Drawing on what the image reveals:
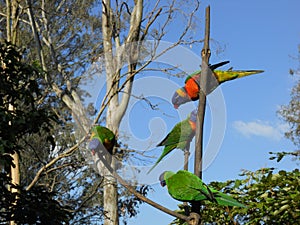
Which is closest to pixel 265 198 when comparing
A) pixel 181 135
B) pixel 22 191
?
pixel 181 135

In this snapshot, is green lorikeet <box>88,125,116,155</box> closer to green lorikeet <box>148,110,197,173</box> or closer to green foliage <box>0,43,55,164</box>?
green lorikeet <box>148,110,197,173</box>

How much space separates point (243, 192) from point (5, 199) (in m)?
1.43

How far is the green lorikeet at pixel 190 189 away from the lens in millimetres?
936

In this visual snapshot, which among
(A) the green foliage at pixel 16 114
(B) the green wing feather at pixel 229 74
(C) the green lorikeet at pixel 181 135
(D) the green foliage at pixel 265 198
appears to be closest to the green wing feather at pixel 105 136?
(C) the green lorikeet at pixel 181 135

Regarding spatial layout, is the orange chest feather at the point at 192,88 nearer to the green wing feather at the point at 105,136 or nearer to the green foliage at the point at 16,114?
the green wing feather at the point at 105,136

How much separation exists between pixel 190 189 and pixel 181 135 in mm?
144

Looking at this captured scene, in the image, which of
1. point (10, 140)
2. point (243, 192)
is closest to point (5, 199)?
point (10, 140)

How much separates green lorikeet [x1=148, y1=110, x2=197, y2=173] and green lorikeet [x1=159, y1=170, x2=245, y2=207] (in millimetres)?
78

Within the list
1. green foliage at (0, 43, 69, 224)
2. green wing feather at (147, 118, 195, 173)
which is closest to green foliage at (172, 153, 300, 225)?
green wing feather at (147, 118, 195, 173)

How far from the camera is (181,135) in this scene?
1.04 m

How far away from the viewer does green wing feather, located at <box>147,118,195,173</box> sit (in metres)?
1.03

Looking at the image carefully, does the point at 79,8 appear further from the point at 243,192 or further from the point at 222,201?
the point at 222,201

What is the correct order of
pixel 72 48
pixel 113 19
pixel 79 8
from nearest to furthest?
pixel 113 19 → pixel 79 8 → pixel 72 48

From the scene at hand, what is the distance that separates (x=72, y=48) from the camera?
8523mm
